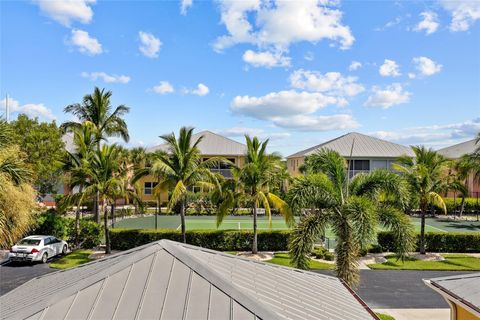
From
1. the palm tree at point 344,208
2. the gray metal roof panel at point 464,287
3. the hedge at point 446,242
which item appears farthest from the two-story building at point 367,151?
the gray metal roof panel at point 464,287

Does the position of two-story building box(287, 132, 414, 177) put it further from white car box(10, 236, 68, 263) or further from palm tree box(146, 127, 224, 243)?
white car box(10, 236, 68, 263)

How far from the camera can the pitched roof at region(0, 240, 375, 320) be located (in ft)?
17.2

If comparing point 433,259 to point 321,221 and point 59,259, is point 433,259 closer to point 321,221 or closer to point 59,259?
point 321,221

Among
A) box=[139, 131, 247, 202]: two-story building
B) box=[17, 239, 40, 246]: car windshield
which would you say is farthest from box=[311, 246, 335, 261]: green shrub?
box=[139, 131, 247, 202]: two-story building

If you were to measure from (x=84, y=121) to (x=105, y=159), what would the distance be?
37.7 feet

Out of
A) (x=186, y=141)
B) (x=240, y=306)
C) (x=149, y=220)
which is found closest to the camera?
(x=240, y=306)

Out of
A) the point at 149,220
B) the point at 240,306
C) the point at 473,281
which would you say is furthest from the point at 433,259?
the point at 149,220

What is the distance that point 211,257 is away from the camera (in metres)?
7.53

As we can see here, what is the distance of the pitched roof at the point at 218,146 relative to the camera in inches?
2068

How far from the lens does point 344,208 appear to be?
13.9 metres

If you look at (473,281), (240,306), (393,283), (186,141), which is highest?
(186,141)

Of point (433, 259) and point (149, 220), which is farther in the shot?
point (149, 220)

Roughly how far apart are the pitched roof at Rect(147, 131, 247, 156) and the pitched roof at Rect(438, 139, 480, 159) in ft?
107

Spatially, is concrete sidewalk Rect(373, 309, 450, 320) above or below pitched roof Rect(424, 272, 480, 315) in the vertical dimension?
below
